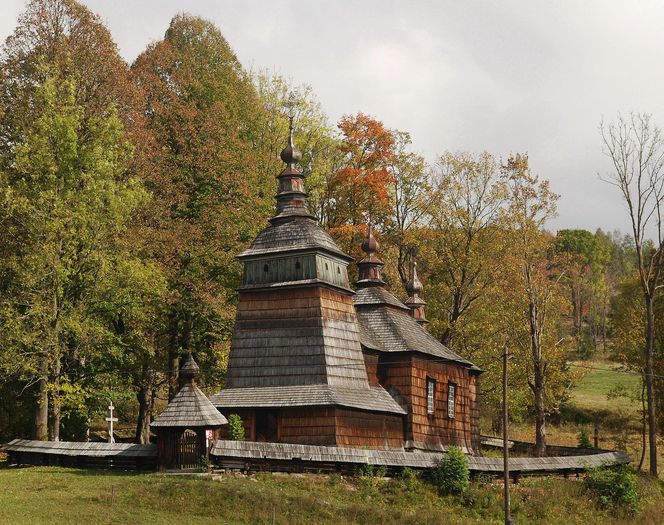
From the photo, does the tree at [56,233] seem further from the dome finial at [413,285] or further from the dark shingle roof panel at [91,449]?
the dome finial at [413,285]

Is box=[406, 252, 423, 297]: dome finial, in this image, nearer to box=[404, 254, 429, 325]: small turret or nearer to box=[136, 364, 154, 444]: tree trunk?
box=[404, 254, 429, 325]: small turret

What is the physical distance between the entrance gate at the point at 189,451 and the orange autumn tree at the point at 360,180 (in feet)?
87.9

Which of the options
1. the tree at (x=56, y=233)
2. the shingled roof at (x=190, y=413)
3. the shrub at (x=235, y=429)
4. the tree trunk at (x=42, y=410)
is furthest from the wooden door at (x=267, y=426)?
the tree trunk at (x=42, y=410)

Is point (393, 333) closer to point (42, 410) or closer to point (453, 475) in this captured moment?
point (453, 475)

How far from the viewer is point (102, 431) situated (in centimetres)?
4969

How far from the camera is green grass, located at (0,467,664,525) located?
2569 cm

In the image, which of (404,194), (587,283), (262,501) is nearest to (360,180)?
(404,194)

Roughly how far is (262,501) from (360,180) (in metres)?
32.1

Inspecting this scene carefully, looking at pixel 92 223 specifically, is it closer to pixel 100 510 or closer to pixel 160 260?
pixel 160 260

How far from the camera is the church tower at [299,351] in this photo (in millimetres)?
35531

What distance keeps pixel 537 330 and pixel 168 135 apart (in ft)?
73.4

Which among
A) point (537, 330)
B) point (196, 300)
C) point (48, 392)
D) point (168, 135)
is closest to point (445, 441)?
point (537, 330)

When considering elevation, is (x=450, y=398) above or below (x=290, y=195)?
below

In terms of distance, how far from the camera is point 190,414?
101ft
